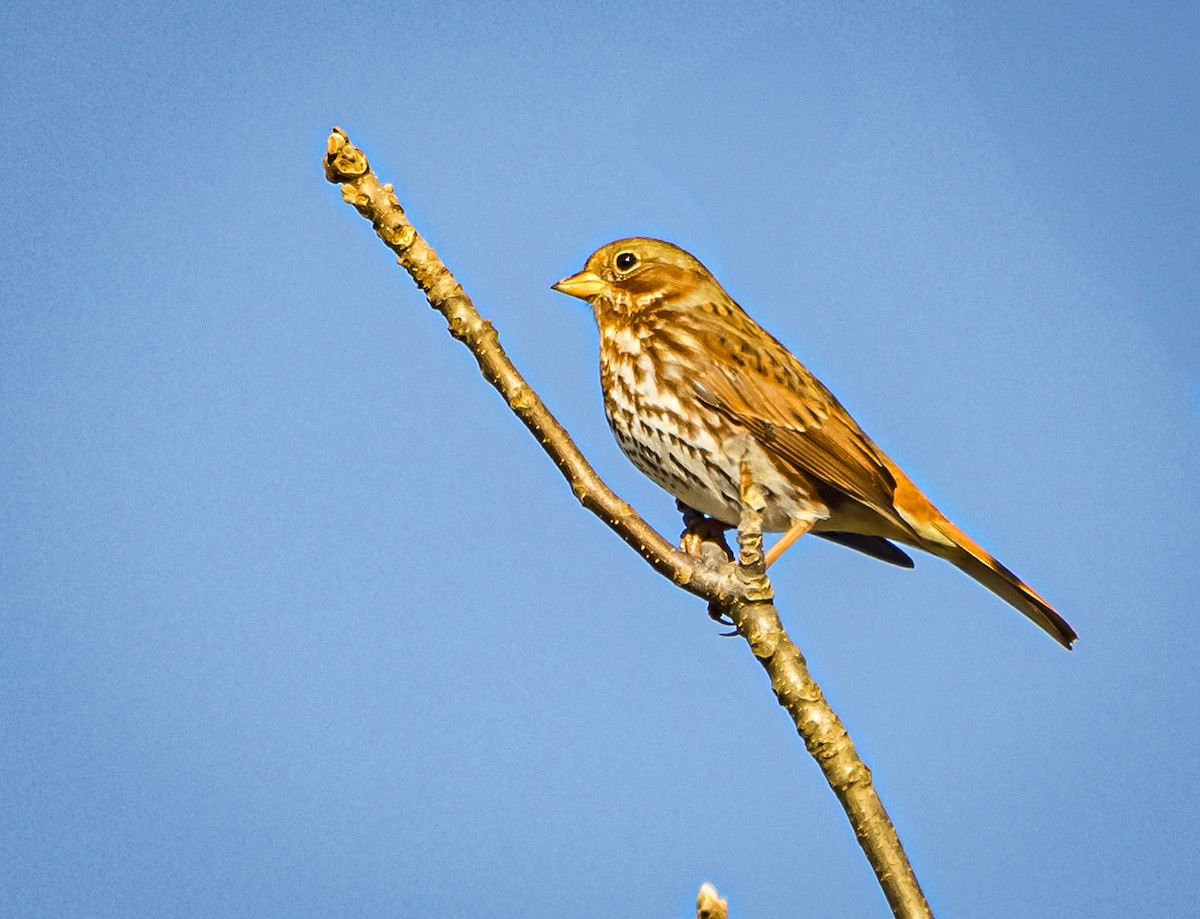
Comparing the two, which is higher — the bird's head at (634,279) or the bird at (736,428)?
the bird's head at (634,279)

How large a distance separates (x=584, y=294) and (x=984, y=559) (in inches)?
61.5

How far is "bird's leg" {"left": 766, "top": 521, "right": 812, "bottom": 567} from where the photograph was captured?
404cm

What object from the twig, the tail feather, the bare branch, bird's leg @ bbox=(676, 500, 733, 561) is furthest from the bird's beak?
the bare branch

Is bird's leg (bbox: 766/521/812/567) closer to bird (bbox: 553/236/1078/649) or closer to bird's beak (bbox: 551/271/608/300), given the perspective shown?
bird (bbox: 553/236/1078/649)

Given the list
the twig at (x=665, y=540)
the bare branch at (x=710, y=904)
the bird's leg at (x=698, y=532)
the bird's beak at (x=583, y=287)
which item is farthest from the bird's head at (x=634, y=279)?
the bare branch at (x=710, y=904)

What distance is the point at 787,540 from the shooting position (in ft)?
13.3

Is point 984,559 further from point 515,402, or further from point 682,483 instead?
point 515,402

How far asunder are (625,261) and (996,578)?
1.59 m

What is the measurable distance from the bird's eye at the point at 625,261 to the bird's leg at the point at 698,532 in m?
0.84

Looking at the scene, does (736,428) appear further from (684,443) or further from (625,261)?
(625,261)

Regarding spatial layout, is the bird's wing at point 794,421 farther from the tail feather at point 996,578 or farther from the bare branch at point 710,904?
the bare branch at point 710,904

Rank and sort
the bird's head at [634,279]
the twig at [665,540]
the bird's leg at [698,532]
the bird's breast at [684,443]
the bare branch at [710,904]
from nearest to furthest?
the bare branch at [710,904] < the twig at [665,540] < the bird's leg at [698,532] < the bird's breast at [684,443] < the bird's head at [634,279]

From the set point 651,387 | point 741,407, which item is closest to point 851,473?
point 741,407

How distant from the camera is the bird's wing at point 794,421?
421 cm
